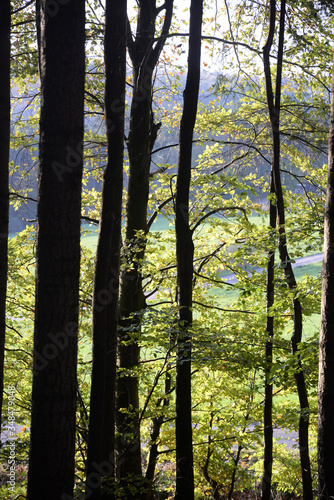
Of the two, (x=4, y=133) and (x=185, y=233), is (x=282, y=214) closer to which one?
(x=185, y=233)

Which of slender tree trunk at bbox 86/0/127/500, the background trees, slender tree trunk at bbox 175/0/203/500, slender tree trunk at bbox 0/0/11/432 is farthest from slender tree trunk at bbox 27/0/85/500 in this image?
slender tree trunk at bbox 175/0/203/500

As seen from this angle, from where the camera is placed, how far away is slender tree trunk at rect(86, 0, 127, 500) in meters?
5.18

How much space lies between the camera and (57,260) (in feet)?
12.0

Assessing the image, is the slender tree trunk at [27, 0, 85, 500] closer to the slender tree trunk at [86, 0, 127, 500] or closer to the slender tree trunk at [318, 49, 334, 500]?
the slender tree trunk at [86, 0, 127, 500]

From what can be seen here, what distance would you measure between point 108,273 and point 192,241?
124cm

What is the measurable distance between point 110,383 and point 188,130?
3268mm

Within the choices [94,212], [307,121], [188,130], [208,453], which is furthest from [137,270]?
[208,453]

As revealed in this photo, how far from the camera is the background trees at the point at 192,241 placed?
A: 5660mm

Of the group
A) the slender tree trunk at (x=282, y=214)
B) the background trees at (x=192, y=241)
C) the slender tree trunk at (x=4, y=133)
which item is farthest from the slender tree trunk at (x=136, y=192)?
Answer: the slender tree trunk at (x=4, y=133)

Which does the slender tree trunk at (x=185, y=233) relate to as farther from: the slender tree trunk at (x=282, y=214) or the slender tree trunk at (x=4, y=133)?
the slender tree trunk at (x=4, y=133)

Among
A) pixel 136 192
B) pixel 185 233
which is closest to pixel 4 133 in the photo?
pixel 185 233

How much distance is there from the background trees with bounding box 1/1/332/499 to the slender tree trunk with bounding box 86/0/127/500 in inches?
0.7

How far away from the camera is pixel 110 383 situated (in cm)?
571

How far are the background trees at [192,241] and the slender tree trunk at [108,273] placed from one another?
2cm
